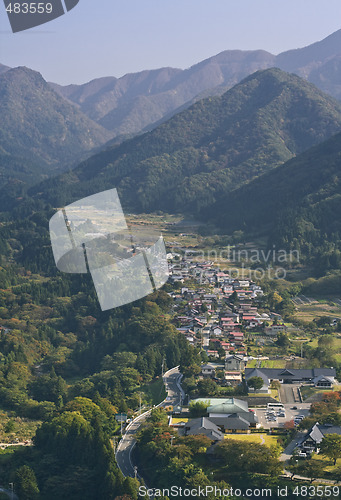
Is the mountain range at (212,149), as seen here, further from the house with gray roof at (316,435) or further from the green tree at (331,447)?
the green tree at (331,447)

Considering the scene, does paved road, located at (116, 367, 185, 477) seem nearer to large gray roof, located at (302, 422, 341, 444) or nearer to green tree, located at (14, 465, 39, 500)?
green tree, located at (14, 465, 39, 500)

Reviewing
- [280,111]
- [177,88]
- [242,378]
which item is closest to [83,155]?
[280,111]

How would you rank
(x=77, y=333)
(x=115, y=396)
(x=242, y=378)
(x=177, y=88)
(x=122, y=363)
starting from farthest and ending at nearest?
1. (x=177, y=88)
2. (x=77, y=333)
3. (x=122, y=363)
4. (x=242, y=378)
5. (x=115, y=396)

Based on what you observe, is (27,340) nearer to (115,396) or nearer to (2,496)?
(115,396)

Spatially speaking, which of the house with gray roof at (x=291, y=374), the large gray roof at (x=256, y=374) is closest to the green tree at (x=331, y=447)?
the large gray roof at (x=256, y=374)

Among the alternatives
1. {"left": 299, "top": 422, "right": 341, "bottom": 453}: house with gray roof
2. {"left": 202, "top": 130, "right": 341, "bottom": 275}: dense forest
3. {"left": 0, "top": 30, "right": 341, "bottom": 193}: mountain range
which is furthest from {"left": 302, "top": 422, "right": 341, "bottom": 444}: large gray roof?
{"left": 0, "top": 30, "right": 341, "bottom": 193}: mountain range
